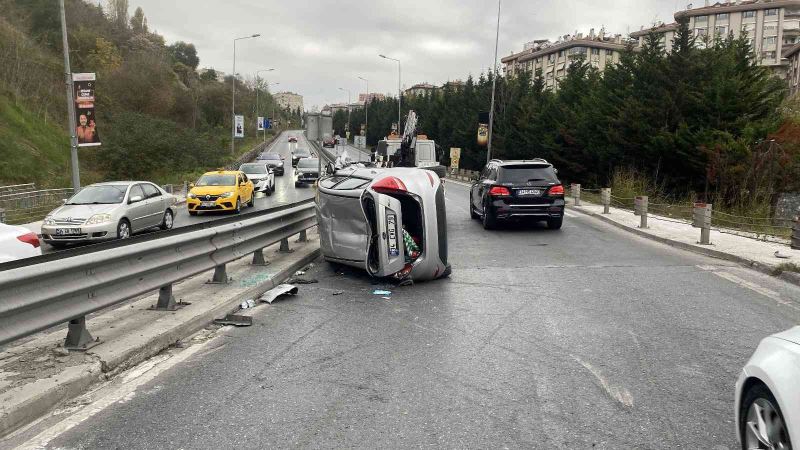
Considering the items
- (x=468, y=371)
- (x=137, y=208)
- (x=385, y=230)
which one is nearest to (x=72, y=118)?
(x=137, y=208)

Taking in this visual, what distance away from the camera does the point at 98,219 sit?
45.0 ft

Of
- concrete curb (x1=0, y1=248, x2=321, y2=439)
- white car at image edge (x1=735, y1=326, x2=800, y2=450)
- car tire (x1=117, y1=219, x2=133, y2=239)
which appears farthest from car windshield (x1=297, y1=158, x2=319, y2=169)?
white car at image edge (x1=735, y1=326, x2=800, y2=450)

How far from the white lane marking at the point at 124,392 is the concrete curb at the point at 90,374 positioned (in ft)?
0.36

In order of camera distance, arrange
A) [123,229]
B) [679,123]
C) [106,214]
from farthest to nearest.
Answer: [679,123] < [123,229] < [106,214]

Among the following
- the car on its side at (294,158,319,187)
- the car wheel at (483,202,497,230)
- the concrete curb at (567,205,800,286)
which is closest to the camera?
the concrete curb at (567,205,800,286)

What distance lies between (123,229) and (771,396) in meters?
14.3

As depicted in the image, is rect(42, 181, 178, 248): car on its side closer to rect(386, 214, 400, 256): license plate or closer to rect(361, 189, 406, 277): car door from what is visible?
rect(361, 189, 406, 277): car door

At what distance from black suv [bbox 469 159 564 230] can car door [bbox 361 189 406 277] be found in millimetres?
7371

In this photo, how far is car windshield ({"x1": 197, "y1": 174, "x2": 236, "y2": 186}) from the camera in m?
22.5

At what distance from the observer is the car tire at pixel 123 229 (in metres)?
14.2

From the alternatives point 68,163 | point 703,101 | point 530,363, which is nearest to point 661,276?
point 530,363

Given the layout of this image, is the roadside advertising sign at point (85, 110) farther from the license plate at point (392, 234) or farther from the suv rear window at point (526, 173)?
the license plate at point (392, 234)

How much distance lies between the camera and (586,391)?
15.0 feet

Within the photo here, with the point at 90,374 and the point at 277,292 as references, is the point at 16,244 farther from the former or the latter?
the point at 90,374
